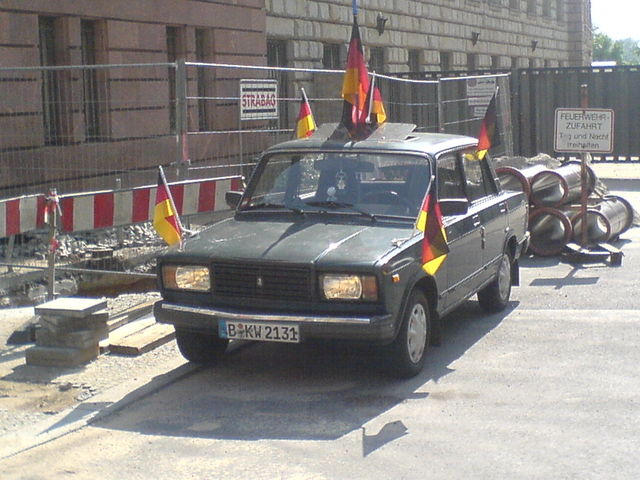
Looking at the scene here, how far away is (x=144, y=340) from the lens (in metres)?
8.51

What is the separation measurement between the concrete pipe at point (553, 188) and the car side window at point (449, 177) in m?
4.56

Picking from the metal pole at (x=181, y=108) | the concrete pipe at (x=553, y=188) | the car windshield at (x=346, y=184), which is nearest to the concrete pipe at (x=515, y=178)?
the concrete pipe at (x=553, y=188)

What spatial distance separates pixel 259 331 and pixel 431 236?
1430 mm

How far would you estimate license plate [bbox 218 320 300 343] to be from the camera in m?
7.14

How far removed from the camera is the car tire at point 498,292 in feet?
32.1

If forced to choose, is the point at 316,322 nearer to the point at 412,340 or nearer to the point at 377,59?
the point at 412,340

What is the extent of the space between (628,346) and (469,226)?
157 centimetres

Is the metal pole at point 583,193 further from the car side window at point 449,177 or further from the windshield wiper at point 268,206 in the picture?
the windshield wiper at point 268,206

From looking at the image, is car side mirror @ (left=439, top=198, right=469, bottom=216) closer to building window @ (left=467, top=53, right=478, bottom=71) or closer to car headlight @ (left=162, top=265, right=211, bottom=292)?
car headlight @ (left=162, top=265, right=211, bottom=292)

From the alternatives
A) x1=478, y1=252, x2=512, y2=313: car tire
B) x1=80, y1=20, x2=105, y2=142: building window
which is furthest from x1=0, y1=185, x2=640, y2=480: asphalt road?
x1=80, y1=20, x2=105, y2=142: building window

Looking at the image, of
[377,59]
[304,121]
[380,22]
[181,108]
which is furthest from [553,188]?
[377,59]

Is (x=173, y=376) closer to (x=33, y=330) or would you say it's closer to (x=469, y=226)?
(x=33, y=330)

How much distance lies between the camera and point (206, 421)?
673 centimetres

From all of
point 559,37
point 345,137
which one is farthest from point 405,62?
point 345,137
